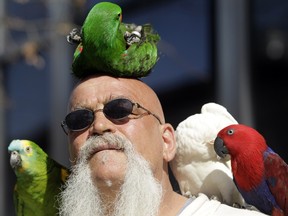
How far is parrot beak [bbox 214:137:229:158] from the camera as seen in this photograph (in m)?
3.60

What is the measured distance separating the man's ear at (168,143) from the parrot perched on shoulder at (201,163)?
1.9 inches

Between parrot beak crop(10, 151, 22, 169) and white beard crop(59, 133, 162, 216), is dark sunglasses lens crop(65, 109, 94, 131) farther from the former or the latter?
parrot beak crop(10, 151, 22, 169)

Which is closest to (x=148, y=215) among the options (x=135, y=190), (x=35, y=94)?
(x=135, y=190)

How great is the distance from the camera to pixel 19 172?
12.9 feet

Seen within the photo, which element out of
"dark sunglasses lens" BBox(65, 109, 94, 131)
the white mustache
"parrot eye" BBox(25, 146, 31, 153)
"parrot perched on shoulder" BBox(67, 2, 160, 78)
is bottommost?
"parrot eye" BBox(25, 146, 31, 153)

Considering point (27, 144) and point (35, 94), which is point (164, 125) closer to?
point (27, 144)

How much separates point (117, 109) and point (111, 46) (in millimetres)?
254

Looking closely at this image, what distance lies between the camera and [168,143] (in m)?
3.63

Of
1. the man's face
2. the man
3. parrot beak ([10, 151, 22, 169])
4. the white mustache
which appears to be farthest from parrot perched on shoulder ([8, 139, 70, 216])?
the white mustache

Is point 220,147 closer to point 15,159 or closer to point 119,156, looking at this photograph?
→ point 119,156

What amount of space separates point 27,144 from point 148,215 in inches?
31.3

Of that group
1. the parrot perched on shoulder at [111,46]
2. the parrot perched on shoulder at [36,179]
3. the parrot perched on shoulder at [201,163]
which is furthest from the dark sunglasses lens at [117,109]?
the parrot perched on shoulder at [36,179]

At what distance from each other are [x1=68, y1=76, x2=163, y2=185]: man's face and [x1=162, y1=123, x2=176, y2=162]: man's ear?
47mm

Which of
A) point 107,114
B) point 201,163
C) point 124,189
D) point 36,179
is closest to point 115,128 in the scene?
point 107,114
